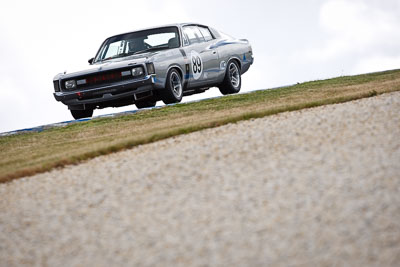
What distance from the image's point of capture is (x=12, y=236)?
5676 millimetres

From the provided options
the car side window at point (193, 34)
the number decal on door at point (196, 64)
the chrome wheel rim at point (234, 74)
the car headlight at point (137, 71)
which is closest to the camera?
the car headlight at point (137, 71)

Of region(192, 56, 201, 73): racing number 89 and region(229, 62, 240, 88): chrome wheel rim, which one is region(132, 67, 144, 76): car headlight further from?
region(229, 62, 240, 88): chrome wheel rim

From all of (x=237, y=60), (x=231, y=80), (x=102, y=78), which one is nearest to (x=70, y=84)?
(x=102, y=78)

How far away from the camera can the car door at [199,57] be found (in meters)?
13.3

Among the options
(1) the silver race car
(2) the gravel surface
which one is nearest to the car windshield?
(1) the silver race car

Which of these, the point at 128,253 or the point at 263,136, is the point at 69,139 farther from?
the point at 128,253

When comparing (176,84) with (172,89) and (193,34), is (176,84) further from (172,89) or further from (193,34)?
(193,34)

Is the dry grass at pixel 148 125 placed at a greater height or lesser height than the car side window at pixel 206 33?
lesser

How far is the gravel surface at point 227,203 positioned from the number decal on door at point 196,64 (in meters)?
5.30

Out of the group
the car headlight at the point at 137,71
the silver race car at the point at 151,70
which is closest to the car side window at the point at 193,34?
the silver race car at the point at 151,70

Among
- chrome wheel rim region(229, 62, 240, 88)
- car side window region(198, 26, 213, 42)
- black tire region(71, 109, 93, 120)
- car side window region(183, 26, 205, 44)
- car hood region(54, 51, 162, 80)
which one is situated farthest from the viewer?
chrome wheel rim region(229, 62, 240, 88)

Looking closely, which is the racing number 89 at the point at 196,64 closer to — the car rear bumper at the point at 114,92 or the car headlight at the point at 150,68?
the car rear bumper at the point at 114,92

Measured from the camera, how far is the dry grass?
846cm

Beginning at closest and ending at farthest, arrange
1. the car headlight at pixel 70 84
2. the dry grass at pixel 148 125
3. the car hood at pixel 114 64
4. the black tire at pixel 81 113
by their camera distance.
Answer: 1. the dry grass at pixel 148 125
2. the car hood at pixel 114 64
3. the car headlight at pixel 70 84
4. the black tire at pixel 81 113
